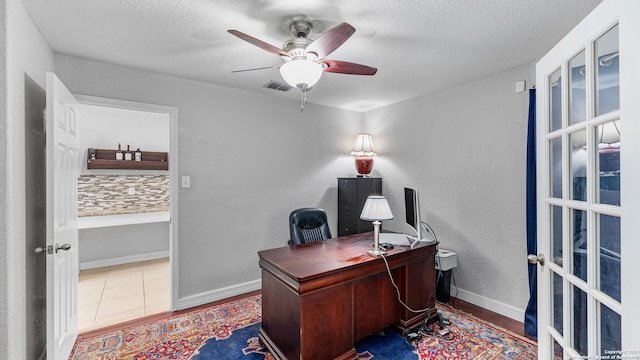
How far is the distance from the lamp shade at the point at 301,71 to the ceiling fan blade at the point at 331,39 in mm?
80

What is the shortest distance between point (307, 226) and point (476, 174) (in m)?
1.86

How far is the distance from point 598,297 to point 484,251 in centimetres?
195

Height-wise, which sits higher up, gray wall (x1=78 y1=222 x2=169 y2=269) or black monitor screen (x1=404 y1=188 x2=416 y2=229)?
black monitor screen (x1=404 y1=188 x2=416 y2=229)

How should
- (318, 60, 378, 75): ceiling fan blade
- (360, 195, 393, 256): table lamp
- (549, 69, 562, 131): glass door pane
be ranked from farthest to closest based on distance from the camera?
(360, 195, 393, 256): table lamp < (318, 60, 378, 75): ceiling fan blade < (549, 69, 562, 131): glass door pane

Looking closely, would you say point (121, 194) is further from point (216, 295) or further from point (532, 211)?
point (532, 211)

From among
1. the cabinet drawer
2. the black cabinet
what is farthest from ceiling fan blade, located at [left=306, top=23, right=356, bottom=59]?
the cabinet drawer

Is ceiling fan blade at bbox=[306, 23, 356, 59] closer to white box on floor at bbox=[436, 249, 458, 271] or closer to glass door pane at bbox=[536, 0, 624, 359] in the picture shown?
glass door pane at bbox=[536, 0, 624, 359]

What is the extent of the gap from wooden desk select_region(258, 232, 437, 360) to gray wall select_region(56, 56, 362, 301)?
1140 millimetres

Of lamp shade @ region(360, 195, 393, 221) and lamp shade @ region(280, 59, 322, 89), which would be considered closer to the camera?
lamp shade @ region(280, 59, 322, 89)

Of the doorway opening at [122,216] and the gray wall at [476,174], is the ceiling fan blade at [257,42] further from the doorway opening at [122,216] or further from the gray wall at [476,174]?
the doorway opening at [122,216]

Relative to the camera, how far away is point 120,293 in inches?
126

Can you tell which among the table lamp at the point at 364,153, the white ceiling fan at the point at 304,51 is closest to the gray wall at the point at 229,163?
the table lamp at the point at 364,153

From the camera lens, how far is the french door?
2.77 feet

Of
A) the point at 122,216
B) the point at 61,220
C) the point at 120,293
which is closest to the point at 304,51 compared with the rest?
the point at 61,220
